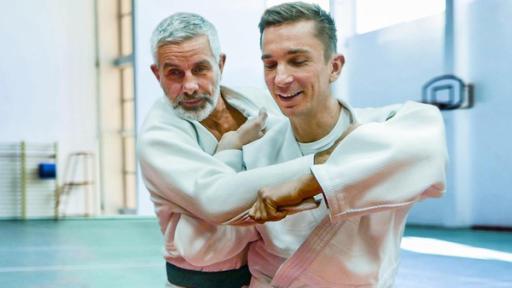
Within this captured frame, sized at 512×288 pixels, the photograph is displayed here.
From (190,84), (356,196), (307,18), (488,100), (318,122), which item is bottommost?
(356,196)

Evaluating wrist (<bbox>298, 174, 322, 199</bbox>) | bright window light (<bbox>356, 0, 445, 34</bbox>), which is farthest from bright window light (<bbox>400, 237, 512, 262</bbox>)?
wrist (<bbox>298, 174, 322, 199</bbox>)

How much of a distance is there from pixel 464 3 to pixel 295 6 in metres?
9.03

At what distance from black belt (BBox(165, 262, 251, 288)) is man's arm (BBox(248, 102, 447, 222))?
534 mm

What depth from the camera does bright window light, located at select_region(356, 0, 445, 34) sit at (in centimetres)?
1049

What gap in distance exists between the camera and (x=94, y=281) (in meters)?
5.93

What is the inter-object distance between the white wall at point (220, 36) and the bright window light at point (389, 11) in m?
1.89

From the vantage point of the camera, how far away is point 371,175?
4.41 feet

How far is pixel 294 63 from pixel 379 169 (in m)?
0.34

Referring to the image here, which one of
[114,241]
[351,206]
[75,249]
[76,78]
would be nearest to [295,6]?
[351,206]

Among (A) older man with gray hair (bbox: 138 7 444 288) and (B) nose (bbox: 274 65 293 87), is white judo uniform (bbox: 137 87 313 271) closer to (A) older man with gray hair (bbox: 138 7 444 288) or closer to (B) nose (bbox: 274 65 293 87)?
(A) older man with gray hair (bbox: 138 7 444 288)

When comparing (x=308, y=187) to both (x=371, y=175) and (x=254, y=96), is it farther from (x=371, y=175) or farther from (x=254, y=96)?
(x=254, y=96)

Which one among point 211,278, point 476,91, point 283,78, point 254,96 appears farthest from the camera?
Answer: point 476,91

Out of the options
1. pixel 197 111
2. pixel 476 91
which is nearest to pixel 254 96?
pixel 197 111

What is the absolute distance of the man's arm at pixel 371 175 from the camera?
135 centimetres
